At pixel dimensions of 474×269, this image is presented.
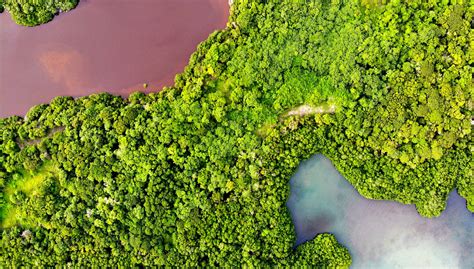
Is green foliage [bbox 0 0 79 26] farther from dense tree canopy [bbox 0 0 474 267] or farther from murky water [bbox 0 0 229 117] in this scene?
dense tree canopy [bbox 0 0 474 267]

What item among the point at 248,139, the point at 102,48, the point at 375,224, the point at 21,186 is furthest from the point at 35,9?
the point at 375,224

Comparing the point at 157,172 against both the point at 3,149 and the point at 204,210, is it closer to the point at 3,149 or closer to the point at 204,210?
the point at 204,210

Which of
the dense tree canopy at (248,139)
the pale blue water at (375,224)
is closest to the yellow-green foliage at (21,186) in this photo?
the dense tree canopy at (248,139)

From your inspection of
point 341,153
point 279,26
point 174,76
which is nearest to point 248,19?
point 279,26

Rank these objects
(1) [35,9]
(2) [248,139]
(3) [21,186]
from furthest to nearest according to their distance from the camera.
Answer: (1) [35,9] → (3) [21,186] → (2) [248,139]

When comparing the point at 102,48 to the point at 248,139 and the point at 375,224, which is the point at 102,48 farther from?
the point at 375,224

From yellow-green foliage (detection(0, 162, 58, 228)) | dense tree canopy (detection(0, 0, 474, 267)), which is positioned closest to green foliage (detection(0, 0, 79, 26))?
dense tree canopy (detection(0, 0, 474, 267))
